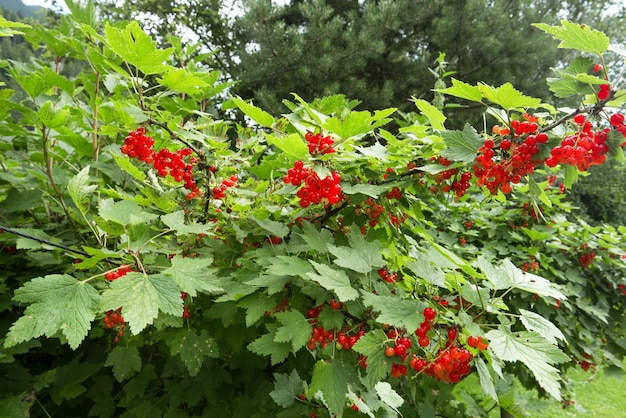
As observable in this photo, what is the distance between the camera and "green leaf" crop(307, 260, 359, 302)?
3.59 feet

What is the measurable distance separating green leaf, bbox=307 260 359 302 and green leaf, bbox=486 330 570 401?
42 centimetres

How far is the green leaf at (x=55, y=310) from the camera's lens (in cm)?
94

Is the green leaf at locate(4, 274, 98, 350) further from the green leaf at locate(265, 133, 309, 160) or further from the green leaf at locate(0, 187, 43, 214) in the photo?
the green leaf at locate(0, 187, 43, 214)

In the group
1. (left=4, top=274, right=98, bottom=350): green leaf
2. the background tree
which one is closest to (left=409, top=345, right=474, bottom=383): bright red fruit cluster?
(left=4, top=274, right=98, bottom=350): green leaf

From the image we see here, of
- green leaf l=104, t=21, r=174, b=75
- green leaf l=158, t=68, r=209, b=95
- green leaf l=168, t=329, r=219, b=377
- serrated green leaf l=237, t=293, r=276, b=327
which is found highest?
green leaf l=104, t=21, r=174, b=75

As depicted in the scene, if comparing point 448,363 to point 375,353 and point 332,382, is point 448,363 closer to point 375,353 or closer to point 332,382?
point 375,353

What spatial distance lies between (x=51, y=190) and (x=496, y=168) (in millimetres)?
2166

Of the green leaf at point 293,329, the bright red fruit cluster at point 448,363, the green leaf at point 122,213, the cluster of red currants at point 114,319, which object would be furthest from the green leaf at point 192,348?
the bright red fruit cluster at point 448,363

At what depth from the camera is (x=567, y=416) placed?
551 cm

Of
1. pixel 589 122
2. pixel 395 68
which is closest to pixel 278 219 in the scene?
pixel 589 122

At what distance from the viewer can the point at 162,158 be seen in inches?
61.0

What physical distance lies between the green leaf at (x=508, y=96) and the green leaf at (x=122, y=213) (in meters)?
1.16

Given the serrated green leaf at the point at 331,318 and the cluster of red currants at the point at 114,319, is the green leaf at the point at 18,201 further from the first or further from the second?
the serrated green leaf at the point at 331,318

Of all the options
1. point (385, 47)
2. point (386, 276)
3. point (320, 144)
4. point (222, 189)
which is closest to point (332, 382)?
point (386, 276)
